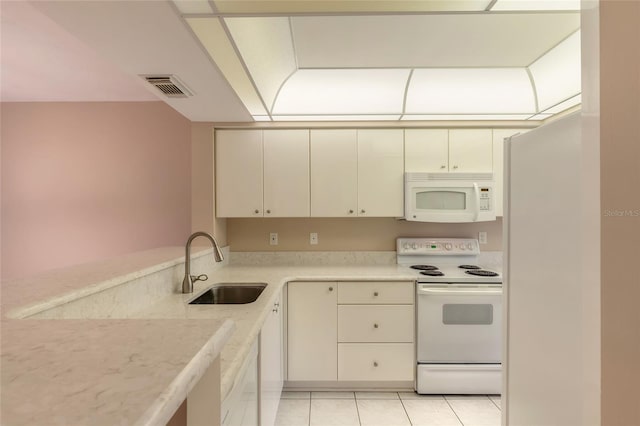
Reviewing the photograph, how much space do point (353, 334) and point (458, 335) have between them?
808 millimetres

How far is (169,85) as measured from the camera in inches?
80.7

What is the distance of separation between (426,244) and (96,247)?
3.50m

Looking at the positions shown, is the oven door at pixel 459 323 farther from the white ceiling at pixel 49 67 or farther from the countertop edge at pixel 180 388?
the white ceiling at pixel 49 67

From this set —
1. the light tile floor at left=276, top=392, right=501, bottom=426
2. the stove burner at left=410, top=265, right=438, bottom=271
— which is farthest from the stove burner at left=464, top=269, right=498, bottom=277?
the light tile floor at left=276, top=392, right=501, bottom=426

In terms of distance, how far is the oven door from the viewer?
249 centimetres

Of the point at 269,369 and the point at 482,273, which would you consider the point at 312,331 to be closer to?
the point at 269,369

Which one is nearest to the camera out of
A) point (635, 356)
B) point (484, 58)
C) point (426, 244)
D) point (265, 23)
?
point (635, 356)

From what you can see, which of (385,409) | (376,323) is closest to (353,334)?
(376,323)

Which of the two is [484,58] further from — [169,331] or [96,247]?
[96,247]

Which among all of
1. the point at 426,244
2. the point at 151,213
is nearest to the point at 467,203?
the point at 426,244

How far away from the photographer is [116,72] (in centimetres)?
286

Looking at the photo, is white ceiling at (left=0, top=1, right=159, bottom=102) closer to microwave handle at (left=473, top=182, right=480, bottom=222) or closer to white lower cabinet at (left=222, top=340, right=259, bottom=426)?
white lower cabinet at (left=222, top=340, right=259, bottom=426)

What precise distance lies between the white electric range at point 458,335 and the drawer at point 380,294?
0.09 m

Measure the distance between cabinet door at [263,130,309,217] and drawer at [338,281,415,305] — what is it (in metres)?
0.81
